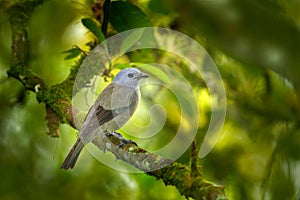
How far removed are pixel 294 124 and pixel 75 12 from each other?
0.79 metres

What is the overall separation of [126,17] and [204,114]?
424 millimetres

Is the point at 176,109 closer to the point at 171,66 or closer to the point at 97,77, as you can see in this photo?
the point at 171,66

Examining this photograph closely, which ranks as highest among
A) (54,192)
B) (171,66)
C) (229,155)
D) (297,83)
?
(297,83)

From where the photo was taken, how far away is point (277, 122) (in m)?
1.70

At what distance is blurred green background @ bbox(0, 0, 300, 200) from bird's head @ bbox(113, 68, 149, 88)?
0.59 ft

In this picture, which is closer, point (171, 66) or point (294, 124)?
point (294, 124)

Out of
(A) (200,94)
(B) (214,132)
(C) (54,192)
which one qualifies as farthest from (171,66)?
(C) (54,192)

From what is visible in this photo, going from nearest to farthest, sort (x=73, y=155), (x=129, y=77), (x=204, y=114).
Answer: (x=73, y=155), (x=129, y=77), (x=204, y=114)

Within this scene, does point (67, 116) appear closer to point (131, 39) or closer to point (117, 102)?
point (117, 102)

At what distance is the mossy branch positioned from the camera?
1024 mm

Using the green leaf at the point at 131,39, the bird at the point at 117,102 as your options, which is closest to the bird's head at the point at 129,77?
the bird at the point at 117,102

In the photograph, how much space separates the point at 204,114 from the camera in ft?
6.30

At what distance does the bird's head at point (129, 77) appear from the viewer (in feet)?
4.98

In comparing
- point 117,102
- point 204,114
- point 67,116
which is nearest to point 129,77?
point 117,102
